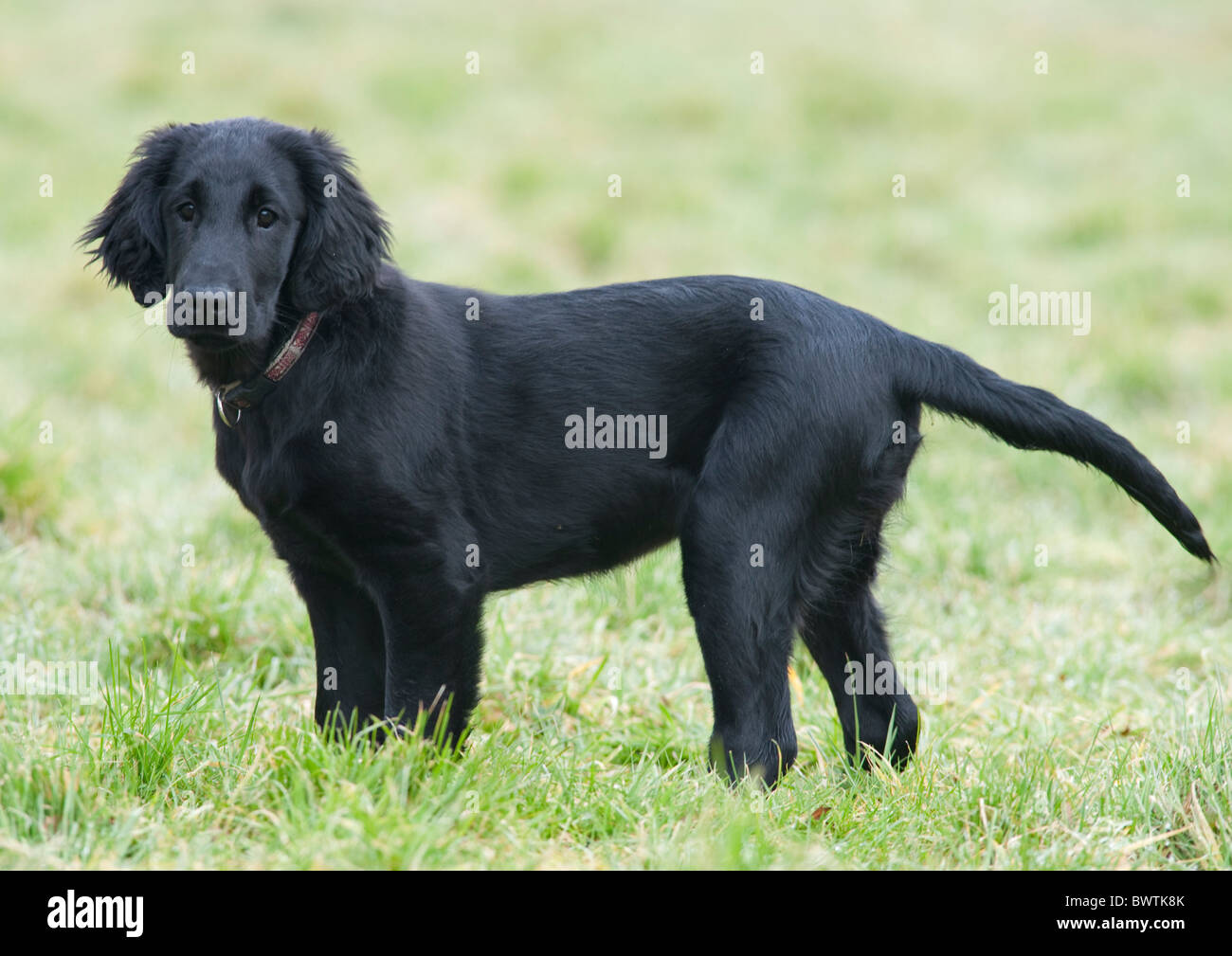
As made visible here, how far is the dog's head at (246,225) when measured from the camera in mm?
2611

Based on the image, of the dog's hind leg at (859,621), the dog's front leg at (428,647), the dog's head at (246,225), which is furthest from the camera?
the dog's hind leg at (859,621)

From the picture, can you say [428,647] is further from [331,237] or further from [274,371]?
[331,237]

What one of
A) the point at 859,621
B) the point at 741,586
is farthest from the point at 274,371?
the point at 859,621

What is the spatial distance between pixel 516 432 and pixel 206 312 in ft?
2.55

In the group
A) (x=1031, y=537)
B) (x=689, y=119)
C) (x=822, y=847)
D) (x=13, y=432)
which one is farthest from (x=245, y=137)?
(x=689, y=119)

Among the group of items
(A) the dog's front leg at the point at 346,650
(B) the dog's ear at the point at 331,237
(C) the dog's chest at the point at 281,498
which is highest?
(B) the dog's ear at the point at 331,237

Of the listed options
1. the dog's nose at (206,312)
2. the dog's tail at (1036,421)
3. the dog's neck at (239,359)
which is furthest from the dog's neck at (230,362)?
the dog's tail at (1036,421)

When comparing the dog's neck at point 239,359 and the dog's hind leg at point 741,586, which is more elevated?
the dog's neck at point 239,359

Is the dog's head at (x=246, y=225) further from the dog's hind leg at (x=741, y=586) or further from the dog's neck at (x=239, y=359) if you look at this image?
the dog's hind leg at (x=741, y=586)

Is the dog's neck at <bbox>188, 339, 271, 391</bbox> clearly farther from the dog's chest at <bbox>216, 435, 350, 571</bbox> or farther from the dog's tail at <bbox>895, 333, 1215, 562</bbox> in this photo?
the dog's tail at <bbox>895, 333, 1215, 562</bbox>

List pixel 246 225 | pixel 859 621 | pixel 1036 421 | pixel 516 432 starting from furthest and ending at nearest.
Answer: pixel 859 621
pixel 516 432
pixel 1036 421
pixel 246 225

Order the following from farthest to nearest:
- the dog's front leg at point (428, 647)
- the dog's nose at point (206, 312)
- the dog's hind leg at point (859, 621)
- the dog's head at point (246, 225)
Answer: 1. the dog's hind leg at point (859, 621)
2. the dog's front leg at point (428, 647)
3. the dog's head at point (246, 225)
4. the dog's nose at point (206, 312)

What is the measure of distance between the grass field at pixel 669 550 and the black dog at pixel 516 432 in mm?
264

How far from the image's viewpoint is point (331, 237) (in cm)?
276
